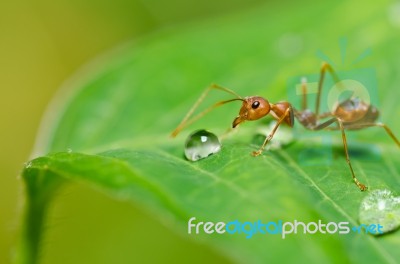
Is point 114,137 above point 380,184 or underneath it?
above

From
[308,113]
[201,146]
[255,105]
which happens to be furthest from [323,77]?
[201,146]

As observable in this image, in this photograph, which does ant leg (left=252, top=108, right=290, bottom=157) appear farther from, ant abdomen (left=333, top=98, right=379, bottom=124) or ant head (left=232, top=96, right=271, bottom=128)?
ant abdomen (left=333, top=98, right=379, bottom=124)

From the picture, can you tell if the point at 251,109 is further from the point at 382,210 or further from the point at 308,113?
the point at 382,210

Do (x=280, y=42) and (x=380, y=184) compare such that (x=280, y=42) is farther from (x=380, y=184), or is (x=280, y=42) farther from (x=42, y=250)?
(x=42, y=250)

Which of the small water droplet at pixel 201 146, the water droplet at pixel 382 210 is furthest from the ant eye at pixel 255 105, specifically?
the water droplet at pixel 382 210

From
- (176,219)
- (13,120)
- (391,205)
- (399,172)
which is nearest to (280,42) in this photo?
(399,172)
